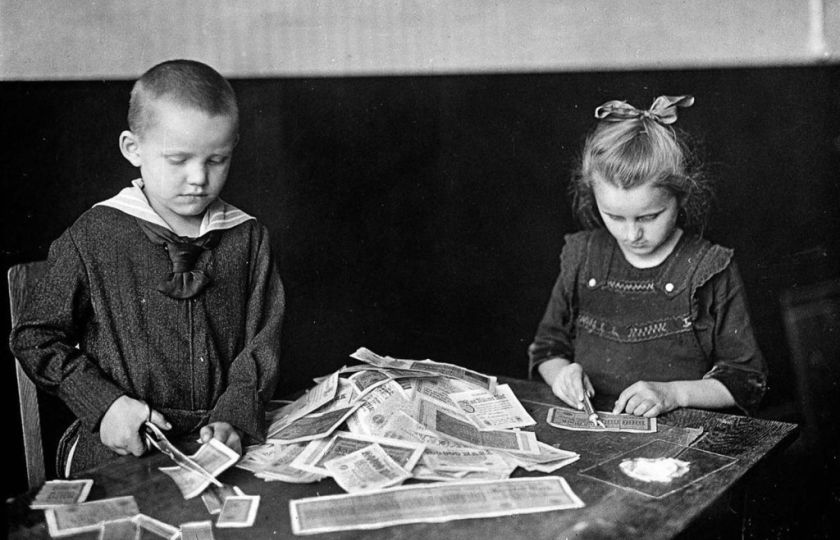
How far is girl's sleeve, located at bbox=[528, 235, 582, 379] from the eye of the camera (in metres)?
2.40

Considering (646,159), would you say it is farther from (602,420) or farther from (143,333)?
(143,333)

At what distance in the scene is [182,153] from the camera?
5.70ft

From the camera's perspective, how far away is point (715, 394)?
2092 millimetres

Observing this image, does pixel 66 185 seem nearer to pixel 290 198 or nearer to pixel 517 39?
pixel 290 198

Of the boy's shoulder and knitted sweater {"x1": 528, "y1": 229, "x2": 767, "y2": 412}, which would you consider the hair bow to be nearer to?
knitted sweater {"x1": 528, "y1": 229, "x2": 767, "y2": 412}

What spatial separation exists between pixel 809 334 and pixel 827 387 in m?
0.20

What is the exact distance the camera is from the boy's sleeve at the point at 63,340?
5.33 ft

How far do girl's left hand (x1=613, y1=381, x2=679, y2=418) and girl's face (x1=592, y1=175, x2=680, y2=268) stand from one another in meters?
0.52

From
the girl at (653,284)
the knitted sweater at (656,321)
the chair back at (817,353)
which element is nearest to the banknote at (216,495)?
the girl at (653,284)

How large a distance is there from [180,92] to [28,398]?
76 centimetres

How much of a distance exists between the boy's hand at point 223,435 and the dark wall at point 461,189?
2.86ft

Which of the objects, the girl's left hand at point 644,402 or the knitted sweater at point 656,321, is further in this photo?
the knitted sweater at point 656,321

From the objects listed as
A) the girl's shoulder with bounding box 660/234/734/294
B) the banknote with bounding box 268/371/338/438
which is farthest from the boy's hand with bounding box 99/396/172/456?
the girl's shoulder with bounding box 660/234/734/294

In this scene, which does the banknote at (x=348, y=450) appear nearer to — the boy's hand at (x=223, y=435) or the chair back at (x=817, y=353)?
the boy's hand at (x=223, y=435)
